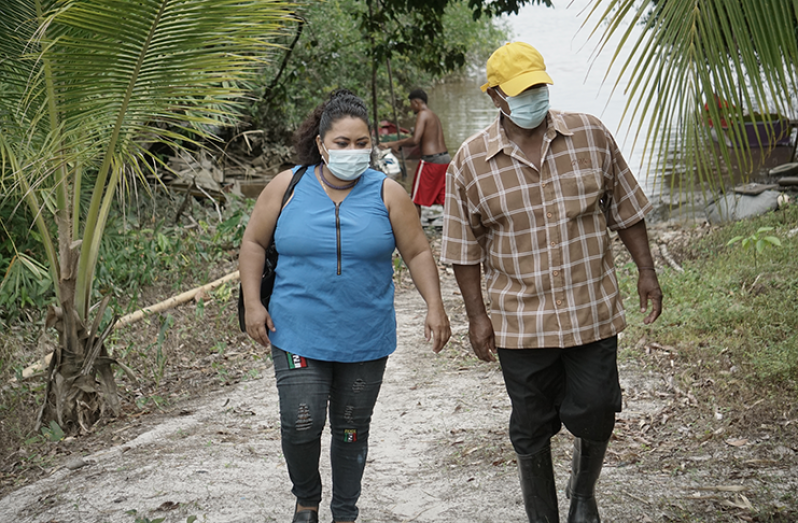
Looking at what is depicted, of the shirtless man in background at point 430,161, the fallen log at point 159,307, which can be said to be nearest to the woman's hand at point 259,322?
the fallen log at point 159,307

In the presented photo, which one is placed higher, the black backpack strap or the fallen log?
the black backpack strap

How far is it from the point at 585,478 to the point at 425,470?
1279mm

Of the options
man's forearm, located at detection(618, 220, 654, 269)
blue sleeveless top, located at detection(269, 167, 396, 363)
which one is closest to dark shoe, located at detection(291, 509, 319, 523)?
blue sleeveless top, located at detection(269, 167, 396, 363)

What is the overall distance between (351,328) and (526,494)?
0.99 meters

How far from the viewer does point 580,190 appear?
3.01m

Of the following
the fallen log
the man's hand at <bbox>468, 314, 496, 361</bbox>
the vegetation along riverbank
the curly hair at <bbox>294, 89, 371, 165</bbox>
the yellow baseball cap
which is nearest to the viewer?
the yellow baseball cap

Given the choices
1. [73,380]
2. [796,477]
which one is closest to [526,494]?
[796,477]

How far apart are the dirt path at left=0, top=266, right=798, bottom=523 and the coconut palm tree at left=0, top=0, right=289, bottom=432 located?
3.34 feet

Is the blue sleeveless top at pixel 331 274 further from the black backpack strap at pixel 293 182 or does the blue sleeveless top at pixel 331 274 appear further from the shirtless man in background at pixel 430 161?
the shirtless man in background at pixel 430 161

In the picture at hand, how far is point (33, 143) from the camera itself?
4.78 meters

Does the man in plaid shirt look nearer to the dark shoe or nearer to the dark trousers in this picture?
the dark trousers

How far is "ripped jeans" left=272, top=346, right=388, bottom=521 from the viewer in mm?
3199

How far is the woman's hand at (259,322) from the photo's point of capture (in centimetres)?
325

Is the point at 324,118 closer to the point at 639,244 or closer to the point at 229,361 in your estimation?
the point at 639,244
